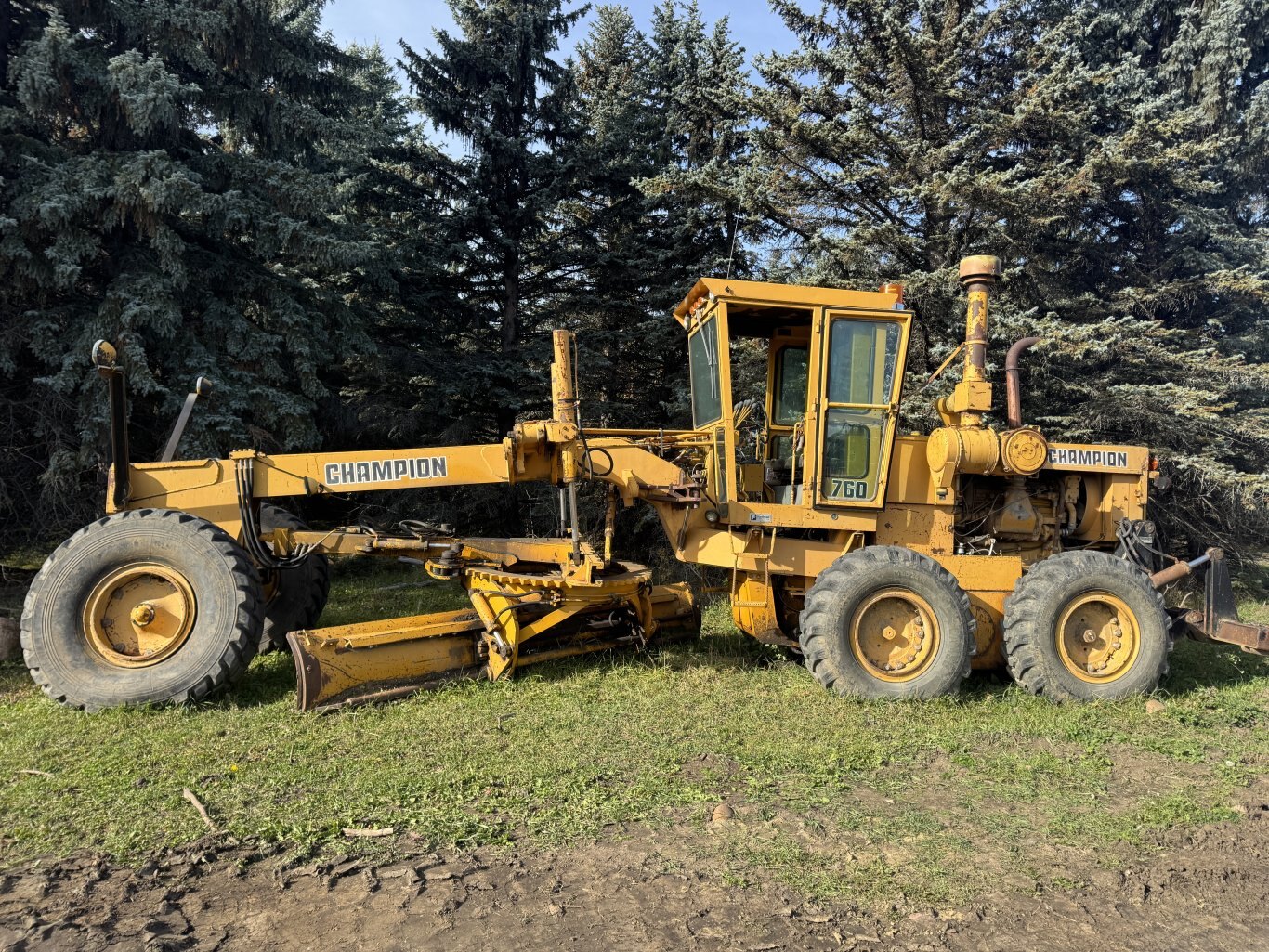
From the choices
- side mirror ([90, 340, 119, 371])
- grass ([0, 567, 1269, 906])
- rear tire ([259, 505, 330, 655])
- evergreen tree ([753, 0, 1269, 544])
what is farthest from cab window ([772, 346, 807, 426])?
side mirror ([90, 340, 119, 371])

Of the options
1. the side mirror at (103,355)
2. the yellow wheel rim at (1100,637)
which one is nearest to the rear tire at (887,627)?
the yellow wheel rim at (1100,637)

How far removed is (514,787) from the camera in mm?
4430

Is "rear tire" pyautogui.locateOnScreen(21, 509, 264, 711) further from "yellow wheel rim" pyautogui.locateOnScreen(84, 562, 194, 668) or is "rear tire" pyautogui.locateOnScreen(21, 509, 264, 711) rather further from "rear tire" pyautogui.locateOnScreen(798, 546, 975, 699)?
"rear tire" pyautogui.locateOnScreen(798, 546, 975, 699)

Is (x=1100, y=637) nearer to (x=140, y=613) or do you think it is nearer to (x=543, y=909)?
(x=543, y=909)

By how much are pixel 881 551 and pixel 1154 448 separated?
6593 mm

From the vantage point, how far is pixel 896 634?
628 cm

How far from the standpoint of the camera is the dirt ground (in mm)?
3059

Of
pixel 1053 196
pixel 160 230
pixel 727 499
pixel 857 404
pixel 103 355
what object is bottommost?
pixel 727 499

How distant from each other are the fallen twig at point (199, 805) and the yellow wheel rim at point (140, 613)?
1.70 m

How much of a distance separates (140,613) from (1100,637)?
7017mm

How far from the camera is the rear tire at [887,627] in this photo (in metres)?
6.08

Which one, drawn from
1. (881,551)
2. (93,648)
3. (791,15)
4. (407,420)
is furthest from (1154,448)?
(93,648)

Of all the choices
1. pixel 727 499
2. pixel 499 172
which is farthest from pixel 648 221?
pixel 727 499

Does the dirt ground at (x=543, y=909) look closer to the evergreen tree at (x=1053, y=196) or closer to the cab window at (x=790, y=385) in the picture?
the cab window at (x=790, y=385)
